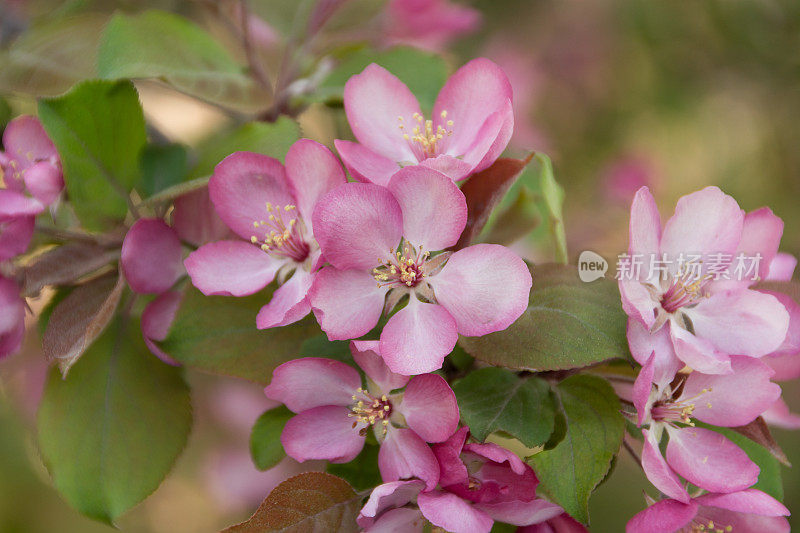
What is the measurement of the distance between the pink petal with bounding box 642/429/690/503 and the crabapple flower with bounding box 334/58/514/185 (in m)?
0.24

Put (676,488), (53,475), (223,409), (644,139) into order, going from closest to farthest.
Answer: (676,488)
(53,475)
(223,409)
(644,139)

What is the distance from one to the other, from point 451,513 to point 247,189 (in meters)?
0.30

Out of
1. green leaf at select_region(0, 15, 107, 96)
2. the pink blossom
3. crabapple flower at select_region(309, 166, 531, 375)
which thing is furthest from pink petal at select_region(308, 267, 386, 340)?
the pink blossom

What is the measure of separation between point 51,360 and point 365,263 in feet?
0.88

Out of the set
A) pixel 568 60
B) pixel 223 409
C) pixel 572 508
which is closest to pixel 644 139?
pixel 568 60

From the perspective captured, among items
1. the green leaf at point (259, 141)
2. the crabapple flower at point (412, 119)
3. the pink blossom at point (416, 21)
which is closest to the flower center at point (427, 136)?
the crabapple flower at point (412, 119)

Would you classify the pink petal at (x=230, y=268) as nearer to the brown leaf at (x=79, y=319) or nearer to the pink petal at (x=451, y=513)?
the brown leaf at (x=79, y=319)

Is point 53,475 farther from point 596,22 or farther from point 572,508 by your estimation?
point 596,22

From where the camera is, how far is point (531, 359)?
0.52m

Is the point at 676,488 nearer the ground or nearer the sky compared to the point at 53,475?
nearer the sky

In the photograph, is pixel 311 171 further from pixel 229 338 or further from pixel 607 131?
pixel 607 131

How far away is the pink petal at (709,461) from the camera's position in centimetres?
53

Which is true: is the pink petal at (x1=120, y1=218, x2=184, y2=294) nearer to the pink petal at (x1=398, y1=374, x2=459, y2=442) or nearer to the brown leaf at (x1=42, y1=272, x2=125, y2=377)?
the brown leaf at (x1=42, y1=272, x2=125, y2=377)

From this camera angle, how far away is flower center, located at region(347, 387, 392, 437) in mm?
551
